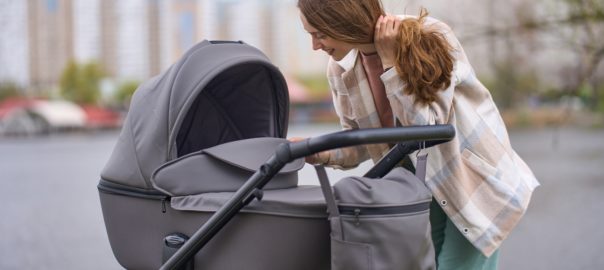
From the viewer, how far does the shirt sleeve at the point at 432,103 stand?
2225mm

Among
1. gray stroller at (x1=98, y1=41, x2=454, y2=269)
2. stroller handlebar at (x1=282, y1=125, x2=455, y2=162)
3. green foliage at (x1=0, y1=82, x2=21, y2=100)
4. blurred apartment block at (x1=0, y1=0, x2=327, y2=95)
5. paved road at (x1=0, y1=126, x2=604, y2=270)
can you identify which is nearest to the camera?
stroller handlebar at (x1=282, y1=125, x2=455, y2=162)

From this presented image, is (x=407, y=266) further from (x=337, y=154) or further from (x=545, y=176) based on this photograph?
(x=545, y=176)

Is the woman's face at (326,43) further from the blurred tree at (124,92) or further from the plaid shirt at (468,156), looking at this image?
the blurred tree at (124,92)

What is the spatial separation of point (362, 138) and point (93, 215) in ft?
21.1

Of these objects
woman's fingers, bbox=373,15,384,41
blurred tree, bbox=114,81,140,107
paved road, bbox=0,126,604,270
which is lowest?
blurred tree, bbox=114,81,140,107

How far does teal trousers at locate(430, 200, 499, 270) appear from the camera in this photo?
2.47 metres

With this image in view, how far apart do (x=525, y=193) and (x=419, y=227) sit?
543 mm

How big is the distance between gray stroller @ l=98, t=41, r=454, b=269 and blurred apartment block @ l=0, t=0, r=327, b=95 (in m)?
27.0

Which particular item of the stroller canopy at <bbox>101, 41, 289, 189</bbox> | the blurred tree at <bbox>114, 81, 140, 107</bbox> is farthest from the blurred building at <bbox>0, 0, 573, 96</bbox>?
the stroller canopy at <bbox>101, 41, 289, 189</bbox>

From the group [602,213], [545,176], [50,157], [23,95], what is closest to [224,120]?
[602,213]

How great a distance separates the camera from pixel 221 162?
2.43 metres

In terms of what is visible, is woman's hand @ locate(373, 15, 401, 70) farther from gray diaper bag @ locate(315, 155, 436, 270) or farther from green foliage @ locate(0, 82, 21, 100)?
green foliage @ locate(0, 82, 21, 100)

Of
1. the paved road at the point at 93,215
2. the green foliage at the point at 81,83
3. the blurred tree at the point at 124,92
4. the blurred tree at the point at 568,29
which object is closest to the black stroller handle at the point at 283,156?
the paved road at the point at 93,215

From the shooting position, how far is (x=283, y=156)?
2.06m
